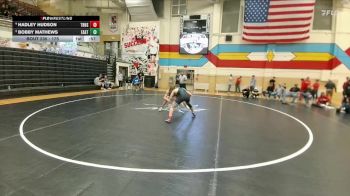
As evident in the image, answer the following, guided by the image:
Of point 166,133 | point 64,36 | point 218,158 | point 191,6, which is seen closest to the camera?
point 218,158

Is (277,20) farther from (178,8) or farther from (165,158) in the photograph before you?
(165,158)

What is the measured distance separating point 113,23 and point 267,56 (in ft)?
50.8

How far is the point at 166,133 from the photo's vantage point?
6.76 metres

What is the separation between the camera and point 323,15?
866 inches

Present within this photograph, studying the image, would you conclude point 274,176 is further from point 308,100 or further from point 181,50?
point 181,50

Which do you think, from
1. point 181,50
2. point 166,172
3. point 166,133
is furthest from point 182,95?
point 181,50

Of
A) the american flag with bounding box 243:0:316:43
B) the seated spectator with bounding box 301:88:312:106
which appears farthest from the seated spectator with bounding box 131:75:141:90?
the seated spectator with bounding box 301:88:312:106

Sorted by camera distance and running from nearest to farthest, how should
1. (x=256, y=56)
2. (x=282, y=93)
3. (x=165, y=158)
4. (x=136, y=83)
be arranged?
(x=165, y=158)
(x=282, y=93)
(x=136, y=83)
(x=256, y=56)

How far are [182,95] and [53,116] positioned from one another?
13.2ft

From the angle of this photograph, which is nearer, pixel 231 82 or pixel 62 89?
pixel 62 89

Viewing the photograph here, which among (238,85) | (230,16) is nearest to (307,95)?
(238,85)

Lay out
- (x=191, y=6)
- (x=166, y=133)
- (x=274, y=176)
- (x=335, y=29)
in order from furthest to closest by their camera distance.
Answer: (x=191, y=6), (x=335, y=29), (x=166, y=133), (x=274, y=176)

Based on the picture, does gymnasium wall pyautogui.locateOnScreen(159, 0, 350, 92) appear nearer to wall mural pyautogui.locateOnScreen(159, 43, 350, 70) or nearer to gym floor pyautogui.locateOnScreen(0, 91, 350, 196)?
wall mural pyautogui.locateOnScreen(159, 43, 350, 70)
